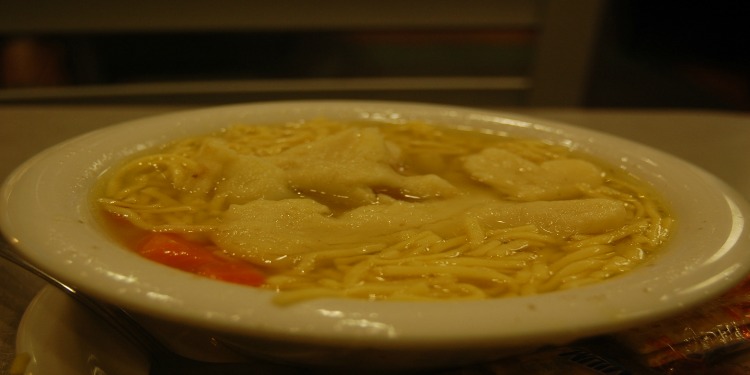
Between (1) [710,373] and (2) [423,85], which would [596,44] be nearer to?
(2) [423,85]

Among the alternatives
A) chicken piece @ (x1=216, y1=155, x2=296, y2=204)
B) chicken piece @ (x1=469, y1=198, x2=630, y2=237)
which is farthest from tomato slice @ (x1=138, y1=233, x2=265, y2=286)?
chicken piece @ (x1=469, y1=198, x2=630, y2=237)

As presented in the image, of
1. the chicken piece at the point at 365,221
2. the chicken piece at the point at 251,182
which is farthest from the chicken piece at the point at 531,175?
the chicken piece at the point at 251,182

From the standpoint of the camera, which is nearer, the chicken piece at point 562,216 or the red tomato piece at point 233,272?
the red tomato piece at point 233,272

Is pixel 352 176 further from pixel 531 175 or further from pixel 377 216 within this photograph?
pixel 531 175

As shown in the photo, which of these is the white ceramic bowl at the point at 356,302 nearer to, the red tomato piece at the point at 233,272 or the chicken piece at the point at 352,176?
the red tomato piece at the point at 233,272

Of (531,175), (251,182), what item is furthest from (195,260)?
(531,175)

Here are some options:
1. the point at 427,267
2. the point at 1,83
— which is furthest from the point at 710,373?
the point at 1,83
